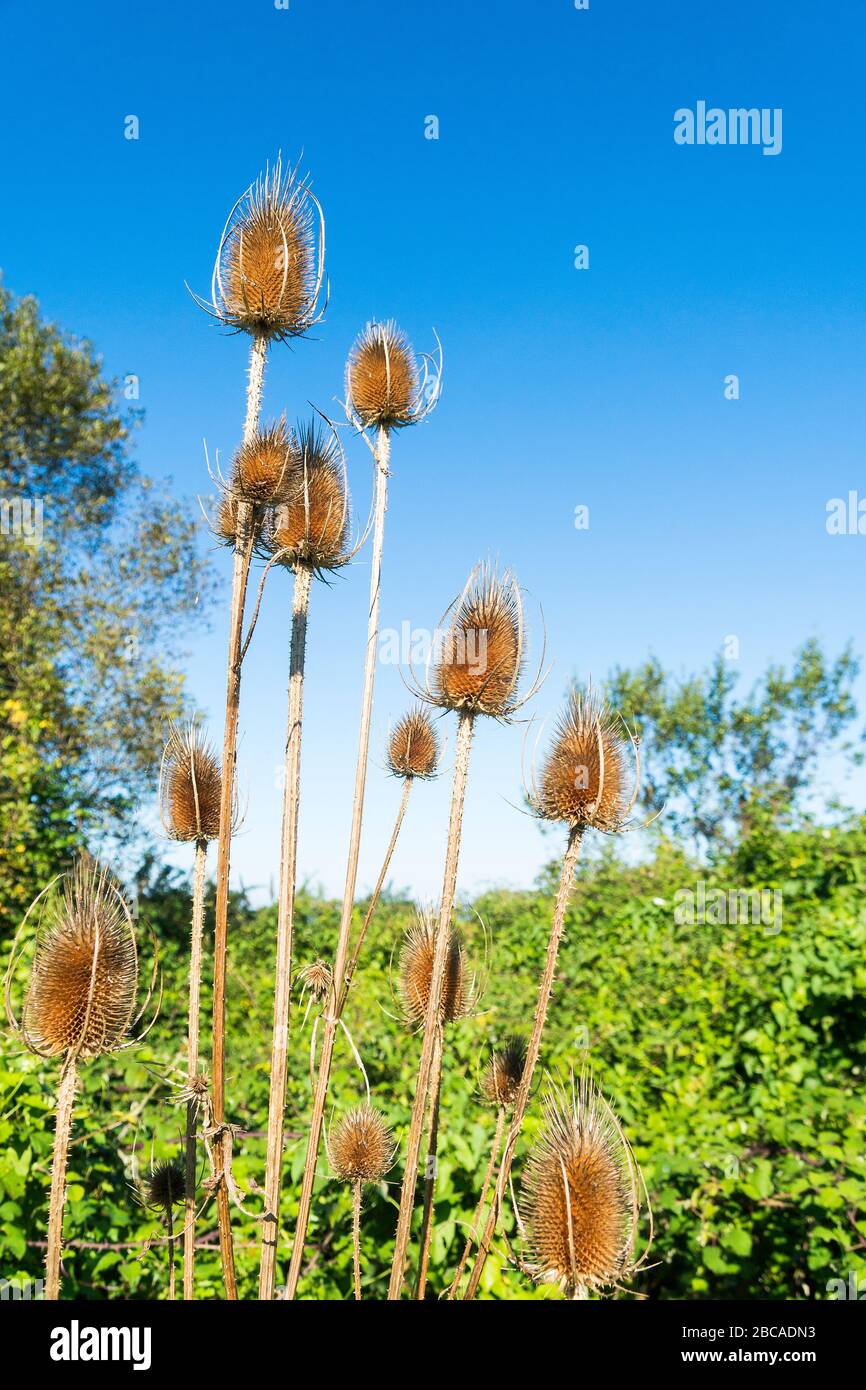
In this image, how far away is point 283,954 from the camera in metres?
2.17

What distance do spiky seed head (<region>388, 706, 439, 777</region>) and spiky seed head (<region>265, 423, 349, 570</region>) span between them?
0.78 metres

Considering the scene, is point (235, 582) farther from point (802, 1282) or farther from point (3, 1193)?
point (802, 1282)

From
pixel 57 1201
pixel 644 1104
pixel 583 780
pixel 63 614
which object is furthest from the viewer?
pixel 63 614

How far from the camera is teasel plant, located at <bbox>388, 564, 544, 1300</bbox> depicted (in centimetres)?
220

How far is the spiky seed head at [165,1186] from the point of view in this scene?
2572 millimetres

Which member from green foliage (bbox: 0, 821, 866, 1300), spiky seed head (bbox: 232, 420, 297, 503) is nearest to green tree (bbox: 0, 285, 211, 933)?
green foliage (bbox: 0, 821, 866, 1300)

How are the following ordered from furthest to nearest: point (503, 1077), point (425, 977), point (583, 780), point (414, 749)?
point (414, 749) → point (425, 977) → point (503, 1077) → point (583, 780)

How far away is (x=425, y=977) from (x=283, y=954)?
78 centimetres

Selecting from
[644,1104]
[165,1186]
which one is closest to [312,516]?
[165,1186]

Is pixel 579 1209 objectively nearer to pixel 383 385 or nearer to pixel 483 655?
pixel 483 655

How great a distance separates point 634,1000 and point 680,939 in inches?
55.8

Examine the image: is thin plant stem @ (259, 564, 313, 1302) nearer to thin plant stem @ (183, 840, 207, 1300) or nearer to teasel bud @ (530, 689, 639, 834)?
thin plant stem @ (183, 840, 207, 1300)
